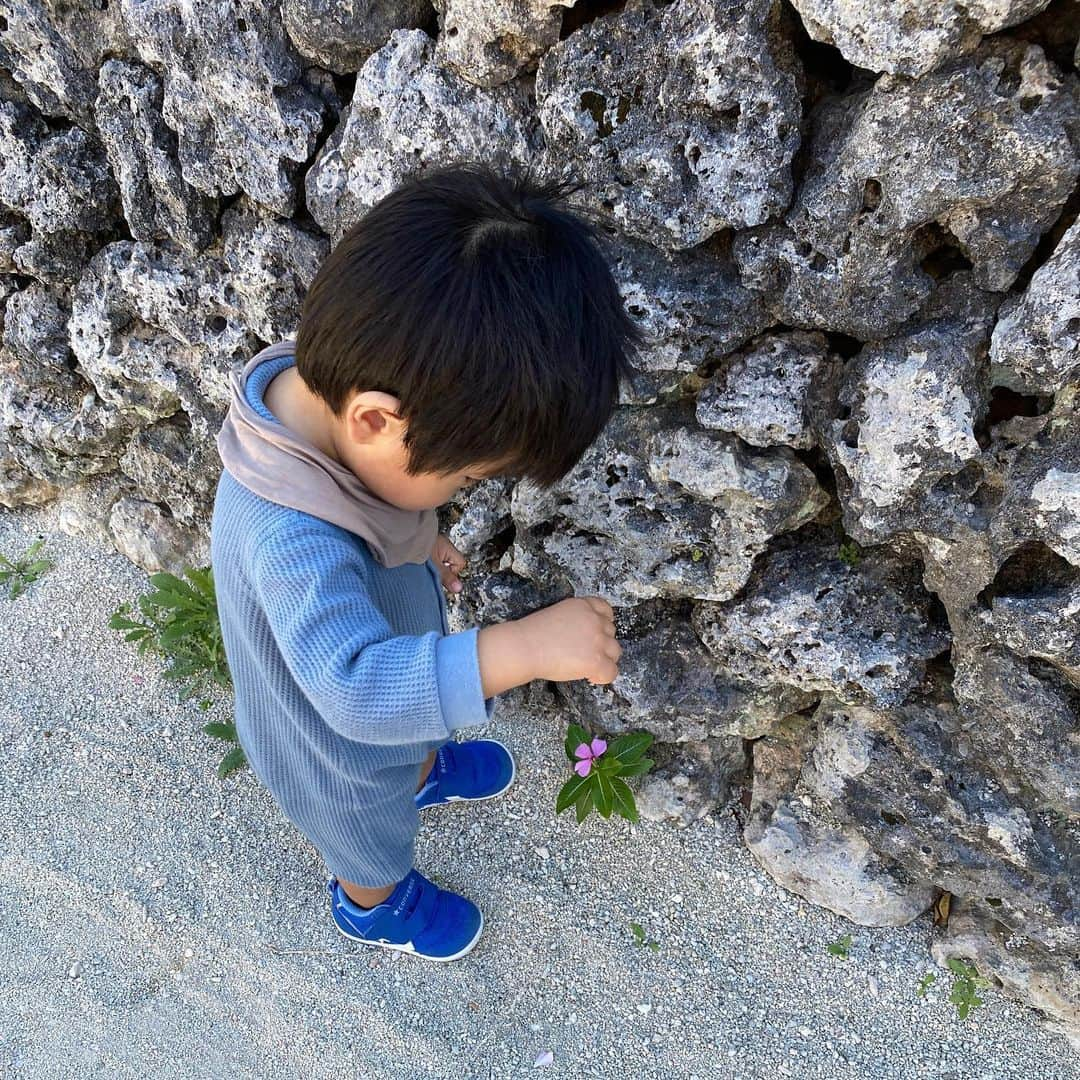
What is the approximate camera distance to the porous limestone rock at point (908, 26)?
55.4 inches

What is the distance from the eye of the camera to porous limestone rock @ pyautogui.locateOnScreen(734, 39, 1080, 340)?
1471 mm

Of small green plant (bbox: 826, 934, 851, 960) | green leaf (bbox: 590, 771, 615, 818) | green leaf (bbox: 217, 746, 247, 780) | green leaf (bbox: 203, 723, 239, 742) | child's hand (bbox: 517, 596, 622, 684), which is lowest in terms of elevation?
green leaf (bbox: 217, 746, 247, 780)

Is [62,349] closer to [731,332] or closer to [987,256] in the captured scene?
[731,332]

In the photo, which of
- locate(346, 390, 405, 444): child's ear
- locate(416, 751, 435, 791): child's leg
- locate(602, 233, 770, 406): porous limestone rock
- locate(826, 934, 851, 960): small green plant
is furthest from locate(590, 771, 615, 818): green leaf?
locate(346, 390, 405, 444): child's ear

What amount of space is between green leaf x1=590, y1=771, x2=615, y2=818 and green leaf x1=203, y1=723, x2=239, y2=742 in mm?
1104

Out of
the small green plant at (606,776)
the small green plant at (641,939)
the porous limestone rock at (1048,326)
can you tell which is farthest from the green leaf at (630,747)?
the porous limestone rock at (1048,326)

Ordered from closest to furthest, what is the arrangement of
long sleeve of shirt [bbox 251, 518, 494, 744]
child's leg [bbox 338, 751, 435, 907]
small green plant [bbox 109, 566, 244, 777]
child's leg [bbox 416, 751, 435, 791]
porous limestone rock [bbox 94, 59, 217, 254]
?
long sleeve of shirt [bbox 251, 518, 494, 744] < child's leg [bbox 338, 751, 435, 907] < porous limestone rock [bbox 94, 59, 217, 254] < child's leg [bbox 416, 751, 435, 791] < small green plant [bbox 109, 566, 244, 777]

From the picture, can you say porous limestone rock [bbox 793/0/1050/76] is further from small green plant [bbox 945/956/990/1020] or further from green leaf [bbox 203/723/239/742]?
green leaf [bbox 203/723/239/742]

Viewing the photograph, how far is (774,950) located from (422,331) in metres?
1.79

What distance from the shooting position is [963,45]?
4.81ft

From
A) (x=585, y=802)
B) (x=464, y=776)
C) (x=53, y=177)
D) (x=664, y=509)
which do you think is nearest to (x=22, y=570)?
(x=53, y=177)

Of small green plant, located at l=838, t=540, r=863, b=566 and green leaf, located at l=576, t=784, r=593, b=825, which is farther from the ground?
small green plant, located at l=838, t=540, r=863, b=566

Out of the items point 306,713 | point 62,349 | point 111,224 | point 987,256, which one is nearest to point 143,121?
point 111,224

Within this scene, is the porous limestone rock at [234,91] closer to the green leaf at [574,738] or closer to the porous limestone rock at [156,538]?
the porous limestone rock at [156,538]
